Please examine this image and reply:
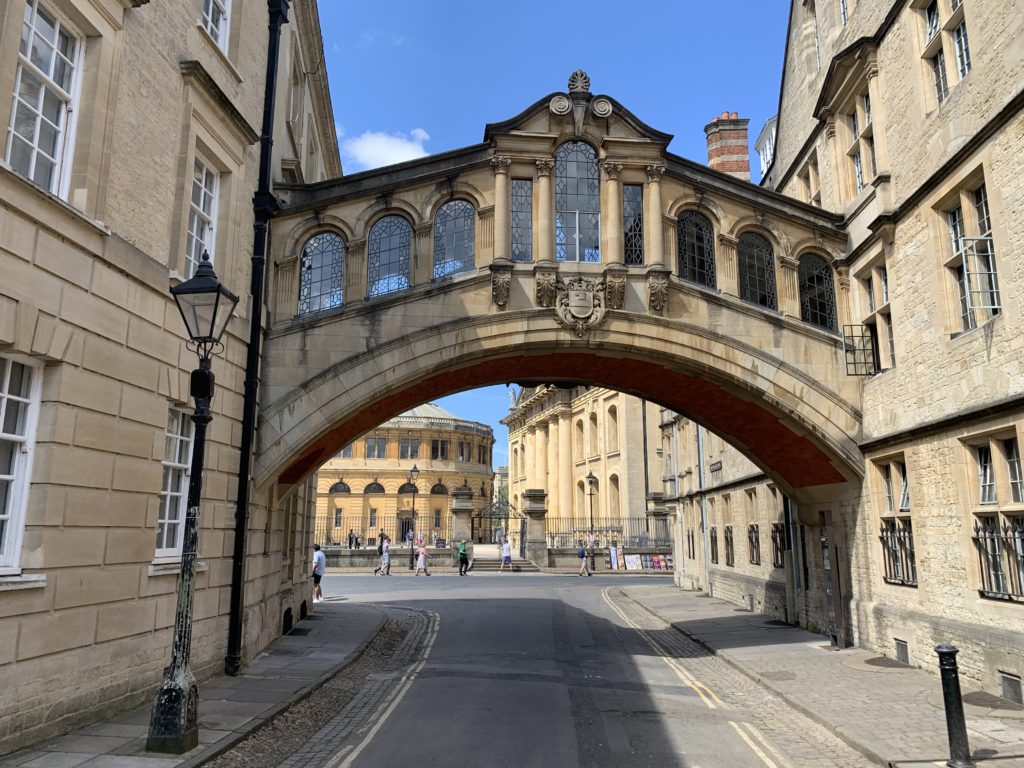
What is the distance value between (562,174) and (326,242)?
442 cm

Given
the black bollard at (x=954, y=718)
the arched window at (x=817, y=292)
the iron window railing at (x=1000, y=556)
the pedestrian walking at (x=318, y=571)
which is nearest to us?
the black bollard at (x=954, y=718)

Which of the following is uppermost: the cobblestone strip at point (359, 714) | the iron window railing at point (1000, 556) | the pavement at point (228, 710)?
the iron window railing at point (1000, 556)

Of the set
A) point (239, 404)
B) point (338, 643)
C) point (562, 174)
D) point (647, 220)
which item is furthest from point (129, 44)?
point (338, 643)

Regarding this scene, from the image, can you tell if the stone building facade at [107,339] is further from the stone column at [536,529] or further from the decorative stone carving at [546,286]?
the stone column at [536,529]

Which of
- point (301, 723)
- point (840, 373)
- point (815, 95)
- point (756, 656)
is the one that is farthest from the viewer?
point (815, 95)

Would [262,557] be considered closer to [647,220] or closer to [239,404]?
[239,404]

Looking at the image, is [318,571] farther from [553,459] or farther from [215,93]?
[553,459]

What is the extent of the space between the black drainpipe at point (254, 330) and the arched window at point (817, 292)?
31.3 feet

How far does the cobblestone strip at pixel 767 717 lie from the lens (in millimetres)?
7699

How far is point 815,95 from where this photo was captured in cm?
1692

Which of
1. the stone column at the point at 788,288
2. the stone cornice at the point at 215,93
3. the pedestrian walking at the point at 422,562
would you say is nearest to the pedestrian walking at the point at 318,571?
the pedestrian walking at the point at 422,562

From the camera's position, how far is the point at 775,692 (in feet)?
35.0

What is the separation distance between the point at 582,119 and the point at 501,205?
218cm

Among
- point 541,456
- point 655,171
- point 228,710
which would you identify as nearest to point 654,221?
point 655,171
